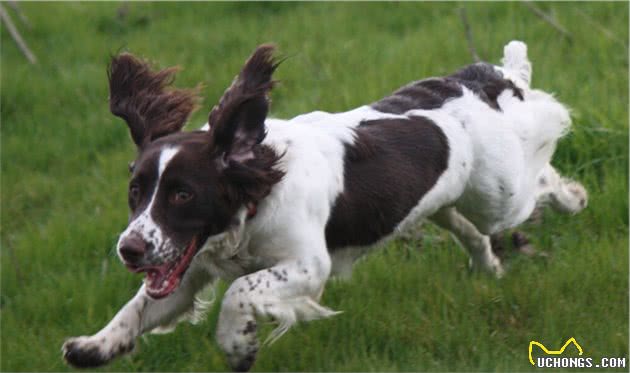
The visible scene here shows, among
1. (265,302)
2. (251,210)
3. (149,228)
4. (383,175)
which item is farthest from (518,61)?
(149,228)

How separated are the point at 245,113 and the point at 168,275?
607mm

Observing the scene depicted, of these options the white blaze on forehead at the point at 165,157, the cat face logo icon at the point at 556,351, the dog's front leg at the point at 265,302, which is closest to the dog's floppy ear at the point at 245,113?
the white blaze on forehead at the point at 165,157

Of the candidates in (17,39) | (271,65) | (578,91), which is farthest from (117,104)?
(17,39)

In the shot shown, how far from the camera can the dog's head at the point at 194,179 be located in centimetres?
387

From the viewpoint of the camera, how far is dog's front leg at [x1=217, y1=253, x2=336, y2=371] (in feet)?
13.4

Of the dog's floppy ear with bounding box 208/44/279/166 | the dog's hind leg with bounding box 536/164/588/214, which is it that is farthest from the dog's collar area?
the dog's hind leg with bounding box 536/164/588/214

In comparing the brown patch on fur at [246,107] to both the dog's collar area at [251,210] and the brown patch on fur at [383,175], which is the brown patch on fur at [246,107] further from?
the brown patch on fur at [383,175]

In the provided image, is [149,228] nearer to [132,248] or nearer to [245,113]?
[132,248]

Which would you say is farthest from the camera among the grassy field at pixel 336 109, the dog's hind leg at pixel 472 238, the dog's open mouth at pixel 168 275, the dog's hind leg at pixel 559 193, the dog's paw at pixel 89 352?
the dog's hind leg at pixel 559 193

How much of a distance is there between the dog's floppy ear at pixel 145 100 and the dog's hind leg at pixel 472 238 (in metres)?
1.49

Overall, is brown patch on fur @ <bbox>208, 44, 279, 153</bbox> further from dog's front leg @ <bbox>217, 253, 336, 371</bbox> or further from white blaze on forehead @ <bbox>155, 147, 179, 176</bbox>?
dog's front leg @ <bbox>217, 253, 336, 371</bbox>

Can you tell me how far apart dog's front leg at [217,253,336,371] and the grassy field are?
398 millimetres

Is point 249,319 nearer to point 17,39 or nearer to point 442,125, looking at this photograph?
point 442,125

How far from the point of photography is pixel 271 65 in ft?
13.7
